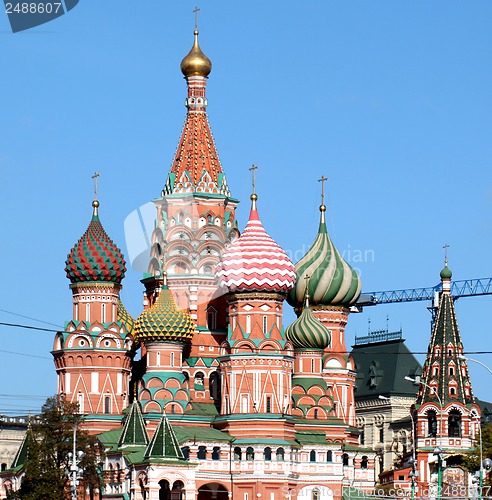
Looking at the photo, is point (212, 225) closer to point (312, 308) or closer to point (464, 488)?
point (312, 308)

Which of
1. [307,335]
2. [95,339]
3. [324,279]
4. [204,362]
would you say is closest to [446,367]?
[324,279]

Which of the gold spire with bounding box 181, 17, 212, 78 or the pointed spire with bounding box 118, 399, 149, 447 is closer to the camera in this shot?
the pointed spire with bounding box 118, 399, 149, 447

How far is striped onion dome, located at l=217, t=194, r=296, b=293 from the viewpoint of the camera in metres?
81.5

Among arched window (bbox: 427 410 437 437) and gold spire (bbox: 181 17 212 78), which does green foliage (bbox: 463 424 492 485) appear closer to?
arched window (bbox: 427 410 437 437)

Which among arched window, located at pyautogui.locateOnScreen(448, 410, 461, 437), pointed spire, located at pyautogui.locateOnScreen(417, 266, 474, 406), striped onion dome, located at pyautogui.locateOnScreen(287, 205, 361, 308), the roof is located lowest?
arched window, located at pyautogui.locateOnScreen(448, 410, 461, 437)

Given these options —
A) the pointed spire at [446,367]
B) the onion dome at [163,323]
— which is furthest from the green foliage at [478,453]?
the onion dome at [163,323]

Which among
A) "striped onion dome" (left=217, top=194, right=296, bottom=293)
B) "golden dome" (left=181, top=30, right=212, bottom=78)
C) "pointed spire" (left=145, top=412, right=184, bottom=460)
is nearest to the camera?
"pointed spire" (left=145, top=412, right=184, bottom=460)

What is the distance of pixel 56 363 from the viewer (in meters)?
83.1

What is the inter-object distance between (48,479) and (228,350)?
44.2 feet

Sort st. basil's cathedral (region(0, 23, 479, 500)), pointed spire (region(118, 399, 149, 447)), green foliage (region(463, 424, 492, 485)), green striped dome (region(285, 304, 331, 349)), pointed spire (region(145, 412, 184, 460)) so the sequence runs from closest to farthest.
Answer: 1. pointed spire (region(145, 412, 184, 460))
2. pointed spire (region(118, 399, 149, 447))
3. st. basil's cathedral (region(0, 23, 479, 500))
4. green foliage (region(463, 424, 492, 485))
5. green striped dome (region(285, 304, 331, 349))

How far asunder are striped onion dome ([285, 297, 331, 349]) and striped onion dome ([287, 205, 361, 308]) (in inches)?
144

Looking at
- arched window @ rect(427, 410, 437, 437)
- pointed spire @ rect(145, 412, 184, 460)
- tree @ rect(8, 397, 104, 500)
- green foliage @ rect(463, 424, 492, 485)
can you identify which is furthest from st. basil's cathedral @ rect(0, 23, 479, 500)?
green foliage @ rect(463, 424, 492, 485)

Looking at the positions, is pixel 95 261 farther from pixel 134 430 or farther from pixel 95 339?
pixel 134 430

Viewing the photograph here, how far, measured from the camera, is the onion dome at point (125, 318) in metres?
85.3
